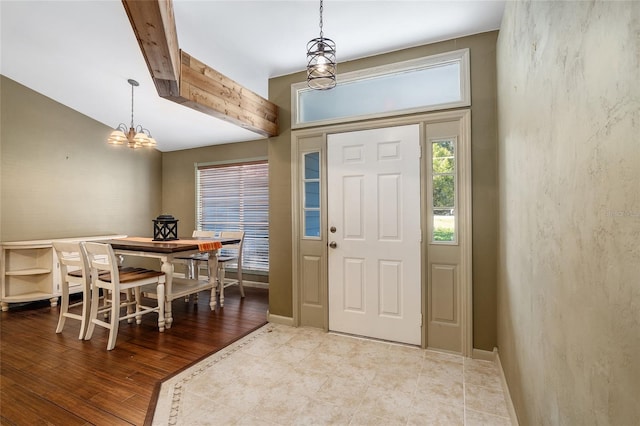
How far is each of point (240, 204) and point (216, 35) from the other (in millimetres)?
3153

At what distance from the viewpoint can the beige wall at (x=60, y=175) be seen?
4215mm

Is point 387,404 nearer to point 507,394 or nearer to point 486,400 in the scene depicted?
point 486,400

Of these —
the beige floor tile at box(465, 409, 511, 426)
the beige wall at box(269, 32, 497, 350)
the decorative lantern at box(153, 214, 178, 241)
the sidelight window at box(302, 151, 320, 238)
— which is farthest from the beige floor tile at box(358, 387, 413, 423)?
the decorative lantern at box(153, 214, 178, 241)

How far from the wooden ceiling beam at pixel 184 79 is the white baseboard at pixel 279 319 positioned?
206cm

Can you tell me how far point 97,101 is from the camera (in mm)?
4605

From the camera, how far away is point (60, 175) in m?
4.72

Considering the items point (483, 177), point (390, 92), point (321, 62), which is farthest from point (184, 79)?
point (483, 177)

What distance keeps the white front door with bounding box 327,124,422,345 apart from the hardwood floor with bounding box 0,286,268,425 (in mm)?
1189

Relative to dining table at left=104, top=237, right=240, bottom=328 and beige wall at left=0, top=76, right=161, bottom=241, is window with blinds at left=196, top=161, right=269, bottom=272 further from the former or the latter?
dining table at left=104, top=237, right=240, bottom=328

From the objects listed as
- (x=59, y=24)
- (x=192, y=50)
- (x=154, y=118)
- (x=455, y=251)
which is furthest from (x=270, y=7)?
(x=154, y=118)

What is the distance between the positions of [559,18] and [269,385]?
8.47 ft

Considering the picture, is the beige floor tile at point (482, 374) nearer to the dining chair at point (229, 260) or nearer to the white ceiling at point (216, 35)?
the white ceiling at point (216, 35)

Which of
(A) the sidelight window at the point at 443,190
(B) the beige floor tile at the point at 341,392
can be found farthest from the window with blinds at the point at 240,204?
(B) the beige floor tile at the point at 341,392

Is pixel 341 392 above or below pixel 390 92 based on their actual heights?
below
